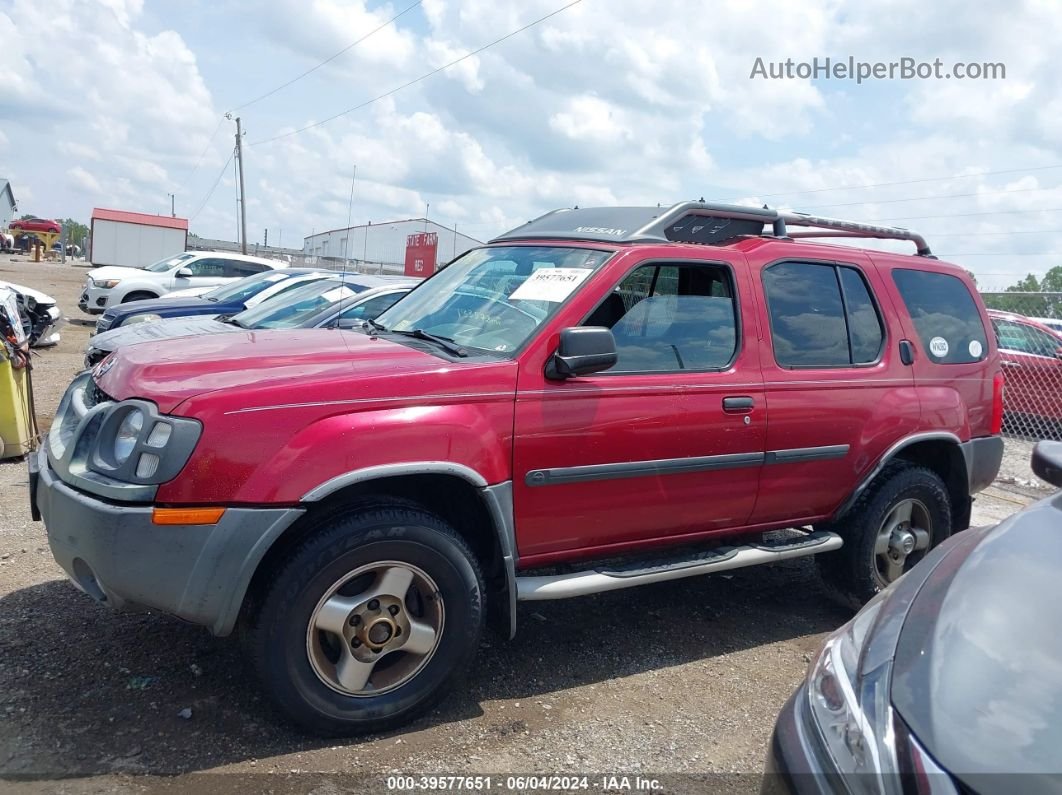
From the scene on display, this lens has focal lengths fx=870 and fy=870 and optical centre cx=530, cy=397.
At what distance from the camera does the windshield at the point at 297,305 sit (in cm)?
896

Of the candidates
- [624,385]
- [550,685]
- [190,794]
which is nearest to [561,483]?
[624,385]

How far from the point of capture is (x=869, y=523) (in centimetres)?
466

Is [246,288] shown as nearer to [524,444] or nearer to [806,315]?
[806,315]

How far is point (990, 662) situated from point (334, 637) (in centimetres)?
219

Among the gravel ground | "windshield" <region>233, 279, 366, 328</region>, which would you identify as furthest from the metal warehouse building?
the gravel ground

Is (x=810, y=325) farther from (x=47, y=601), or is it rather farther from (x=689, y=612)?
(x=47, y=601)

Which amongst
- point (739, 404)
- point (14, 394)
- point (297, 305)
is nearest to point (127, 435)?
point (739, 404)

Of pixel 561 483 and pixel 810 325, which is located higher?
pixel 810 325

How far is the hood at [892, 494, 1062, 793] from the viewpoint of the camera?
1694 mm

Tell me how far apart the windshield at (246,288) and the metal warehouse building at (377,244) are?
0.83 meters

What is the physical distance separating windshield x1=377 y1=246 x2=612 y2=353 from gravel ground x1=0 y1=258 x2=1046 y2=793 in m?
1.52

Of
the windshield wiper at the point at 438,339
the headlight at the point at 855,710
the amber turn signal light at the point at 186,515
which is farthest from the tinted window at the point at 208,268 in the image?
the headlight at the point at 855,710

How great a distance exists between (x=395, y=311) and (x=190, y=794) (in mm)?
2541

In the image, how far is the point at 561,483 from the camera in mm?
3602
